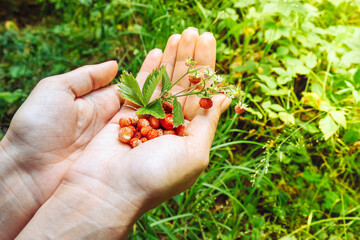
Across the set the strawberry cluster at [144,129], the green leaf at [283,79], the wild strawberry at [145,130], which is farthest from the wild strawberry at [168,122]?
the green leaf at [283,79]

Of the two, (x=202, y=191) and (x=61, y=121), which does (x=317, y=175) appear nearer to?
(x=202, y=191)

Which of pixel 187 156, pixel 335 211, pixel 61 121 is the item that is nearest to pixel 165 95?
pixel 187 156

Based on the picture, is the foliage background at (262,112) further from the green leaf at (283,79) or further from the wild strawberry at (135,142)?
the wild strawberry at (135,142)

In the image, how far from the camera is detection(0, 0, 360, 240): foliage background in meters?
2.10

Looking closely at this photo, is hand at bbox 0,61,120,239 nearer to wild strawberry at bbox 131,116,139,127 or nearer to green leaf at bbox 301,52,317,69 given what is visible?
wild strawberry at bbox 131,116,139,127

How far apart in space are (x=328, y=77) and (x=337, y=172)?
0.92m

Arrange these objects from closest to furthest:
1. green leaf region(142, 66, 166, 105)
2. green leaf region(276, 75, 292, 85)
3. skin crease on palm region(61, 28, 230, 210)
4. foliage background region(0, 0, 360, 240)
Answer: skin crease on palm region(61, 28, 230, 210) → green leaf region(142, 66, 166, 105) → foliage background region(0, 0, 360, 240) → green leaf region(276, 75, 292, 85)

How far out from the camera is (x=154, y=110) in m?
1.79

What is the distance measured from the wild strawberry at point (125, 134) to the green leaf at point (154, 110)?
14cm

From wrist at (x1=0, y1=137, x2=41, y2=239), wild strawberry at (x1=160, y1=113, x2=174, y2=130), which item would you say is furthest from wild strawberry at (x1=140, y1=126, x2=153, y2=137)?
wrist at (x1=0, y1=137, x2=41, y2=239)

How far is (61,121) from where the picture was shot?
1731 millimetres

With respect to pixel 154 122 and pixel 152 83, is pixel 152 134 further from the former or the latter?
pixel 152 83

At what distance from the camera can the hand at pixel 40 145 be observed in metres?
1.68

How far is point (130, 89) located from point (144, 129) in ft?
0.96
